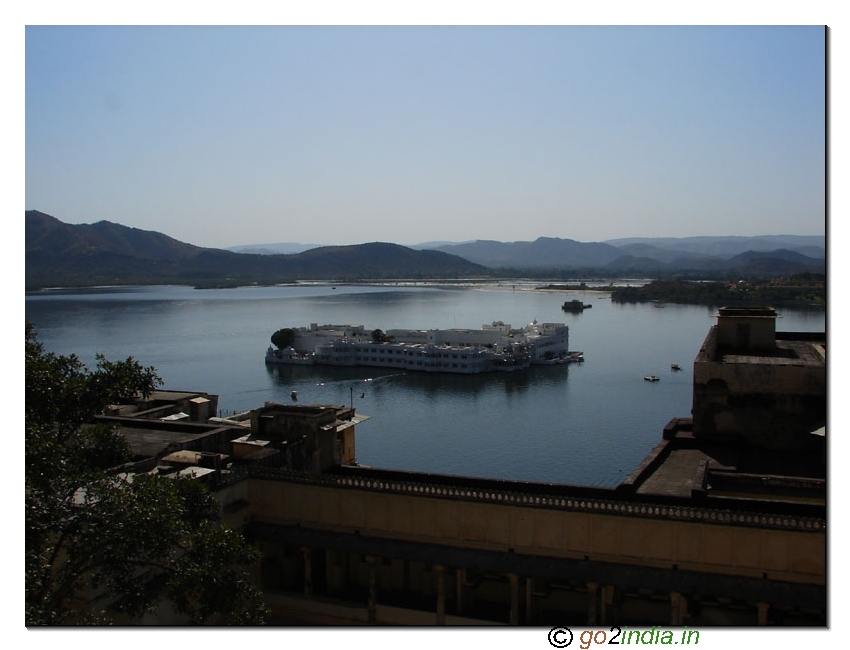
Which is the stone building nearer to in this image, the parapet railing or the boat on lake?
the parapet railing

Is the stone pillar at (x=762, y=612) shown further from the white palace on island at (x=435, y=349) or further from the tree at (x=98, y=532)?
the white palace on island at (x=435, y=349)

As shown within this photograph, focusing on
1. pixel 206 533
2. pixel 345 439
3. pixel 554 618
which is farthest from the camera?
pixel 345 439

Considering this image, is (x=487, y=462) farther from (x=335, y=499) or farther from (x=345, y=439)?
(x=335, y=499)

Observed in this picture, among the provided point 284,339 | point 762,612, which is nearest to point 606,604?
point 762,612

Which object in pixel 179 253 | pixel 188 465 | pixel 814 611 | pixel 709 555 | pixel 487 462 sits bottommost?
pixel 487 462

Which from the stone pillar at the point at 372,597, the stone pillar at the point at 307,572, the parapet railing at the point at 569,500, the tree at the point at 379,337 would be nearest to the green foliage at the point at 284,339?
the tree at the point at 379,337

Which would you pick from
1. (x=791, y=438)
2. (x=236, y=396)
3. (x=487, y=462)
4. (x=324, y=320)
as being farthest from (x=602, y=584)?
(x=324, y=320)
